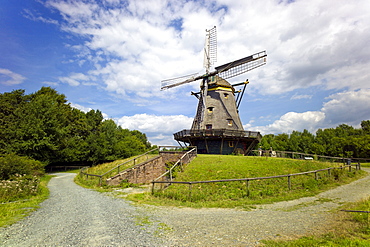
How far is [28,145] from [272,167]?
27.2m

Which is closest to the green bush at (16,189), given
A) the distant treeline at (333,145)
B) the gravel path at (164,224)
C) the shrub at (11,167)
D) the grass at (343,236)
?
the shrub at (11,167)

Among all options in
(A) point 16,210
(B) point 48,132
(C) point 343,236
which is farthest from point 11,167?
(C) point 343,236

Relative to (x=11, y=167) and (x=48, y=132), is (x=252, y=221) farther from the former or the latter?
(x=48, y=132)

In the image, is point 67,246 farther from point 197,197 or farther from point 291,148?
point 291,148

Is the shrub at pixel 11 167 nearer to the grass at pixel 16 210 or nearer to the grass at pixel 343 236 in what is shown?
the grass at pixel 16 210

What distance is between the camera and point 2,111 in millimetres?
32812

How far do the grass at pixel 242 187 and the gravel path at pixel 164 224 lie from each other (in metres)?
1.11

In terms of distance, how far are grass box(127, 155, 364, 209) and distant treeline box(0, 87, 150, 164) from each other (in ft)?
52.5

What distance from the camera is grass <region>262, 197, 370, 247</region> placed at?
4.94 m

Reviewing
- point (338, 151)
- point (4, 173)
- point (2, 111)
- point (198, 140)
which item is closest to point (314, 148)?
point (338, 151)

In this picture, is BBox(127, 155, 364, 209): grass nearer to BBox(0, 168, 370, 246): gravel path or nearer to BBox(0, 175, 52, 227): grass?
BBox(0, 168, 370, 246): gravel path

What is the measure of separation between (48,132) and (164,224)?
27842mm

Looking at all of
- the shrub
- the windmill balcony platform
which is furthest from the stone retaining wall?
the shrub

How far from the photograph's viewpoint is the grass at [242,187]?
10664 millimetres
